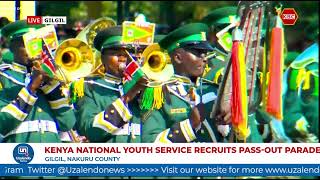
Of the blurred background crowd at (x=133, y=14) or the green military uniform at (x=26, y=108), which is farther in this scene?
the blurred background crowd at (x=133, y=14)

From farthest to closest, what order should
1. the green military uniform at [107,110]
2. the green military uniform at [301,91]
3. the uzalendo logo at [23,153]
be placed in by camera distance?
the green military uniform at [301,91], the green military uniform at [107,110], the uzalendo logo at [23,153]

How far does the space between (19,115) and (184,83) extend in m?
1.19

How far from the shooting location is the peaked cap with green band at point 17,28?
7.34m

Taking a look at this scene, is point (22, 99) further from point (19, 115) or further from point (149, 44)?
point (149, 44)

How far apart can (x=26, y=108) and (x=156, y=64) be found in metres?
0.97

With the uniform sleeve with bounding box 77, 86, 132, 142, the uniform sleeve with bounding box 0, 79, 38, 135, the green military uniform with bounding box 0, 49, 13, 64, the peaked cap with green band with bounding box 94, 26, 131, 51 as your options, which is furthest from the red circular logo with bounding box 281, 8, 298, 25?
the green military uniform with bounding box 0, 49, 13, 64

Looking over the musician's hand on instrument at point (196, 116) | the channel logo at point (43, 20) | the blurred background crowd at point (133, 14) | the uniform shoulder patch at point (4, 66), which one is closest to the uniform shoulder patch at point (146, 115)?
the musician's hand on instrument at point (196, 116)

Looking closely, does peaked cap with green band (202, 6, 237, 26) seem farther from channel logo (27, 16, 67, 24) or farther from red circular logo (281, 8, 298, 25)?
channel logo (27, 16, 67, 24)

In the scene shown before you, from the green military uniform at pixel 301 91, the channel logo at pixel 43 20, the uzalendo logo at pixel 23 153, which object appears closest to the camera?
the uzalendo logo at pixel 23 153

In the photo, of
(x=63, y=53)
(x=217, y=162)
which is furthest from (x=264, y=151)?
(x=63, y=53)

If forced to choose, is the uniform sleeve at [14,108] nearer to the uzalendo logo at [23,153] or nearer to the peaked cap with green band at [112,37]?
the uzalendo logo at [23,153]

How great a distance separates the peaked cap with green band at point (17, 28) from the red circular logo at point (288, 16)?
167 cm

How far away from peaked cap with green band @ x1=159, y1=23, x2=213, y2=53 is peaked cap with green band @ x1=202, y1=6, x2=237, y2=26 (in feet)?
0.41

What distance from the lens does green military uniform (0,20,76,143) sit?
24.2 feet
